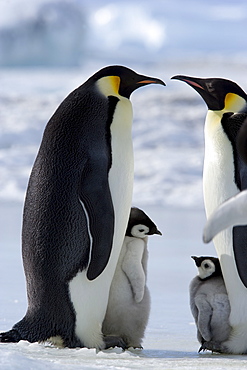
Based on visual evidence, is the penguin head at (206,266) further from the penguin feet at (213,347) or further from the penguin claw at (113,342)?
the penguin claw at (113,342)

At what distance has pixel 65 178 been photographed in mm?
3352

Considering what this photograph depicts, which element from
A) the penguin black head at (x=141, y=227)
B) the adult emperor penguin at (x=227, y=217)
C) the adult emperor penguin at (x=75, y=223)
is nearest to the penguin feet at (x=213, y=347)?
the adult emperor penguin at (x=75, y=223)

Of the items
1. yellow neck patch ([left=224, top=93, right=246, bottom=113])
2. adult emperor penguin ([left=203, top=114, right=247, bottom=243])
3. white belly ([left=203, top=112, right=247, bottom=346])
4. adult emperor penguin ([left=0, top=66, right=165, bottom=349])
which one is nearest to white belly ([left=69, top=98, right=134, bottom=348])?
adult emperor penguin ([left=0, top=66, right=165, bottom=349])

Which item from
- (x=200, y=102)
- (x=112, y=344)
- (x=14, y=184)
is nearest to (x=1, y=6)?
(x=200, y=102)

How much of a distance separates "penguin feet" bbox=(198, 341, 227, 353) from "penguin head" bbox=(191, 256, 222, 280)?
1.01 ft

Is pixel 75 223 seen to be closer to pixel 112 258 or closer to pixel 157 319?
pixel 112 258

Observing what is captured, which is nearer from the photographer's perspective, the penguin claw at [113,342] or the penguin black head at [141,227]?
the penguin claw at [113,342]

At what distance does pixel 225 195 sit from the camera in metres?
3.51

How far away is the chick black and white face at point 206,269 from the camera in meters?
3.64

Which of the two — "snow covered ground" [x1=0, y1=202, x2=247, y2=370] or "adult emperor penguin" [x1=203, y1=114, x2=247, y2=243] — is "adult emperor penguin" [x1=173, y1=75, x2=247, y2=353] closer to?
"snow covered ground" [x1=0, y1=202, x2=247, y2=370]

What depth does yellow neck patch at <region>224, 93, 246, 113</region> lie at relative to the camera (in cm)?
366

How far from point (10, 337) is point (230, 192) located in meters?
1.09

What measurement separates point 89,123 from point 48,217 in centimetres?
43

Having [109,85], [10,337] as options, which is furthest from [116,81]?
[10,337]
